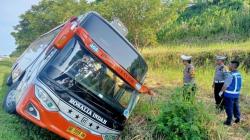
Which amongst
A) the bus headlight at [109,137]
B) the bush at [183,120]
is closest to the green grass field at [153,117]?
the bush at [183,120]

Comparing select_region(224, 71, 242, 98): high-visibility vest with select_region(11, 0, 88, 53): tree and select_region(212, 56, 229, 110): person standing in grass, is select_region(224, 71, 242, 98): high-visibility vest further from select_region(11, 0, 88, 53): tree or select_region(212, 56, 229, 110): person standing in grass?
select_region(11, 0, 88, 53): tree

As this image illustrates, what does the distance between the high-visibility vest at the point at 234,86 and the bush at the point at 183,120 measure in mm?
731

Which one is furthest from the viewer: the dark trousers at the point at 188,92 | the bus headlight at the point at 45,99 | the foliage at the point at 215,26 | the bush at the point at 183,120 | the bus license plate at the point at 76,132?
the foliage at the point at 215,26

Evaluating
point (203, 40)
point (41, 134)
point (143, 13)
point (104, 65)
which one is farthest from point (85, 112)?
point (203, 40)

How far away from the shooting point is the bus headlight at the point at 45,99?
7.79 metres

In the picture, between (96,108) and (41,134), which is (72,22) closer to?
(96,108)

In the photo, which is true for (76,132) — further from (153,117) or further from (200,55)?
(200,55)

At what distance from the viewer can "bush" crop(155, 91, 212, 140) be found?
27.1 ft

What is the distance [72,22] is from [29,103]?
6.10 ft

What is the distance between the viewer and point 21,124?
30.3 feet

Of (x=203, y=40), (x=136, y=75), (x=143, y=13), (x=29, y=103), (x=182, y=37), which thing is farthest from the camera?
(x=182, y=37)

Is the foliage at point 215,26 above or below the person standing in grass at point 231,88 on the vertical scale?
above

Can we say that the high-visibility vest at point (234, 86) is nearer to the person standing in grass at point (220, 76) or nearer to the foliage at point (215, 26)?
the person standing in grass at point (220, 76)

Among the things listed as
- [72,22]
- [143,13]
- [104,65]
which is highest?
[143,13]
